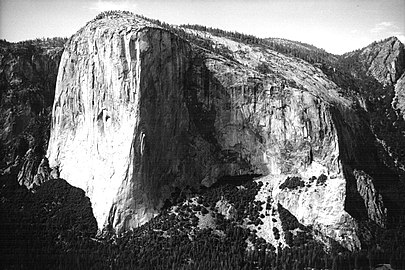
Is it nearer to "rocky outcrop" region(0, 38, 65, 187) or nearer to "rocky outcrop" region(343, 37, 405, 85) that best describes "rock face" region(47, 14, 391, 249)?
"rocky outcrop" region(0, 38, 65, 187)

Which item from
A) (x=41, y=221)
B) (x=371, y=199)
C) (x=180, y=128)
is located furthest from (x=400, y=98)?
(x=41, y=221)

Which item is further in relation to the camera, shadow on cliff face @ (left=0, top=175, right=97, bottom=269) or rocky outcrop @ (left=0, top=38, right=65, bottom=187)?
rocky outcrop @ (left=0, top=38, right=65, bottom=187)

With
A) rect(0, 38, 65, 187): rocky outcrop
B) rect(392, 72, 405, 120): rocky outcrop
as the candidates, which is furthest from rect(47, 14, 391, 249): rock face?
rect(392, 72, 405, 120): rocky outcrop

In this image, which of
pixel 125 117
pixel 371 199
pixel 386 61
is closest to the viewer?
pixel 125 117

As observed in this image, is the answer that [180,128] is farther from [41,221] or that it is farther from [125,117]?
[41,221]

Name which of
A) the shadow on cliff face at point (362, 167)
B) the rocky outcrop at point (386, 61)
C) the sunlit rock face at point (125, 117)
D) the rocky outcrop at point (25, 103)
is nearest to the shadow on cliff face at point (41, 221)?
the sunlit rock face at point (125, 117)

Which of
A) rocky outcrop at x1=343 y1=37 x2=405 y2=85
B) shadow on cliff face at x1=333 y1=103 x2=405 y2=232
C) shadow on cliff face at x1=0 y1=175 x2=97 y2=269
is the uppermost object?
rocky outcrop at x1=343 y1=37 x2=405 y2=85
